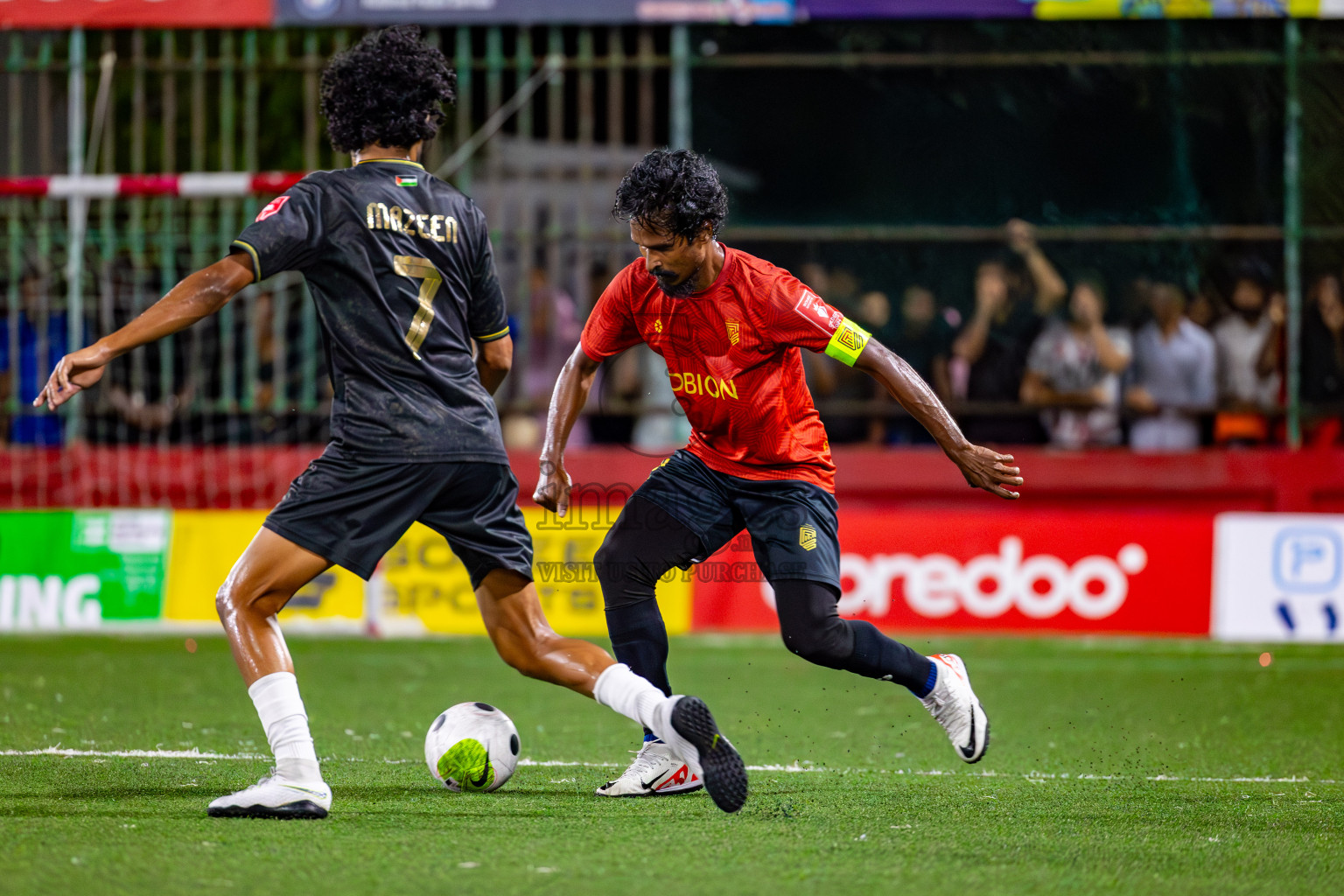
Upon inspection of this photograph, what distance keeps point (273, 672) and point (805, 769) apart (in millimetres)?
2117

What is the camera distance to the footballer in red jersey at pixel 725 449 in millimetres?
4996

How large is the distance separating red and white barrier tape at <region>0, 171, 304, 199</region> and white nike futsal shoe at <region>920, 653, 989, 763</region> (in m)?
7.23

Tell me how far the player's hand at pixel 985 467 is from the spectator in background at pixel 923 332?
725cm

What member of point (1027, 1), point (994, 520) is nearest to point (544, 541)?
point (994, 520)

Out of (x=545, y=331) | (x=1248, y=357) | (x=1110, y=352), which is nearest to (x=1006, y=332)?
(x=1110, y=352)

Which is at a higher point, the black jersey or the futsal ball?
the black jersey

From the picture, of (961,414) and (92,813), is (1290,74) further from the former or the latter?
(92,813)

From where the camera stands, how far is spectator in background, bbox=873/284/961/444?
12125mm

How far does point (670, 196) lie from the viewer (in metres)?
4.93

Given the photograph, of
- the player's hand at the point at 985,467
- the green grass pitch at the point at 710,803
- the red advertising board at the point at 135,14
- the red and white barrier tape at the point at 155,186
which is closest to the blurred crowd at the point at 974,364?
the red and white barrier tape at the point at 155,186

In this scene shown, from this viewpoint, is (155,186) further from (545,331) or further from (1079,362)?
(1079,362)

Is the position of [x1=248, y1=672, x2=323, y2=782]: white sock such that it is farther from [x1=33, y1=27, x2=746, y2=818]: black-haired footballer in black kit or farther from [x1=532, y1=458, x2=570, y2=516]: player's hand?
[x1=532, y1=458, x2=570, y2=516]: player's hand

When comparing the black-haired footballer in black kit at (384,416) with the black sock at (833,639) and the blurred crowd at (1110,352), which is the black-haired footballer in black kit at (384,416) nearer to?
the black sock at (833,639)

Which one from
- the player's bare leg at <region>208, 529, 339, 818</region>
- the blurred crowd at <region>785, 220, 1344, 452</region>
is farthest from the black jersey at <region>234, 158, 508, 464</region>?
the blurred crowd at <region>785, 220, 1344, 452</region>
